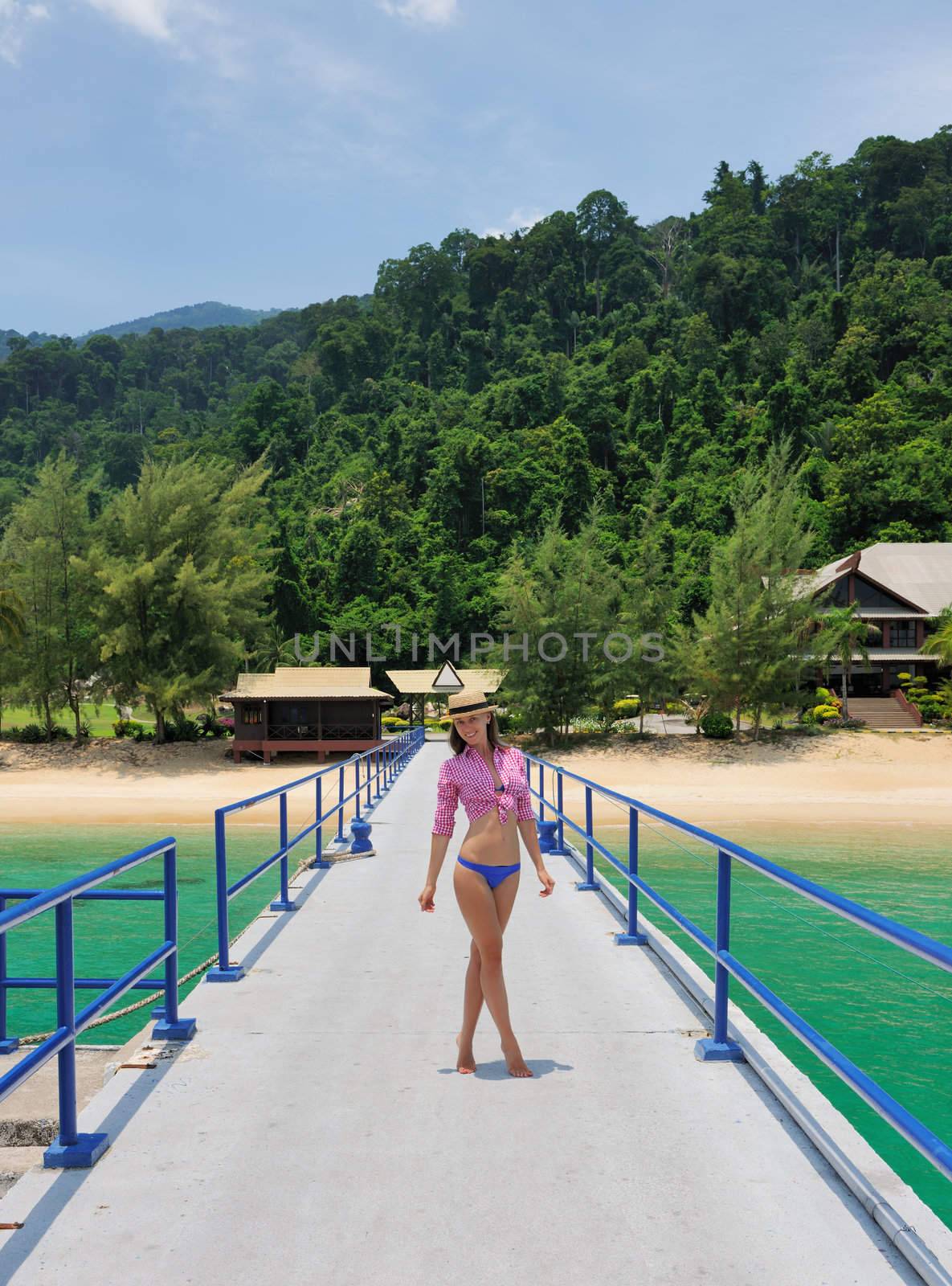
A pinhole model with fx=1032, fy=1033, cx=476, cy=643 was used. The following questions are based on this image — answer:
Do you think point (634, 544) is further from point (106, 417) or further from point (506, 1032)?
point (106, 417)

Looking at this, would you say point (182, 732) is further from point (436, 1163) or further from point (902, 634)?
point (436, 1163)

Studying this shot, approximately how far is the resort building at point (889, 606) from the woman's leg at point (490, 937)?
37734 millimetres

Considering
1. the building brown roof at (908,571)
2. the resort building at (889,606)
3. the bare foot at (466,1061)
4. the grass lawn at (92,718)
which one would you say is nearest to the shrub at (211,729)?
the grass lawn at (92,718)

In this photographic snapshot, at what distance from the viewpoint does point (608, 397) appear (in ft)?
254

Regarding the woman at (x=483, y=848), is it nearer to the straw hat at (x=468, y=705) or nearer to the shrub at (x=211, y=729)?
the straw hat at (x=468, y=705)

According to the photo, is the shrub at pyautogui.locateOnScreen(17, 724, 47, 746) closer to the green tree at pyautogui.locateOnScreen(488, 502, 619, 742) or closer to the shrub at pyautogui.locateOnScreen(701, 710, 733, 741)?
the green tree at pyautogui.locateOnScreen(488, 502, 619, 742)

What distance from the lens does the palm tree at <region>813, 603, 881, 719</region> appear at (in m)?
34.3

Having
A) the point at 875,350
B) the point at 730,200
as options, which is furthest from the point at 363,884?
the point at 730,200

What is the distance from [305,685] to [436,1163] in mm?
30511

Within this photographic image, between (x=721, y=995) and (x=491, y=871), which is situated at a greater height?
(x=491, y=871)

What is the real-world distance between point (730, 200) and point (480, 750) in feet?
377

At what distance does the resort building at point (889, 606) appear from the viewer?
42.1m

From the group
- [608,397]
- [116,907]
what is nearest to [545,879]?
[116,907]

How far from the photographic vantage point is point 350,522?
69188 millimetres
